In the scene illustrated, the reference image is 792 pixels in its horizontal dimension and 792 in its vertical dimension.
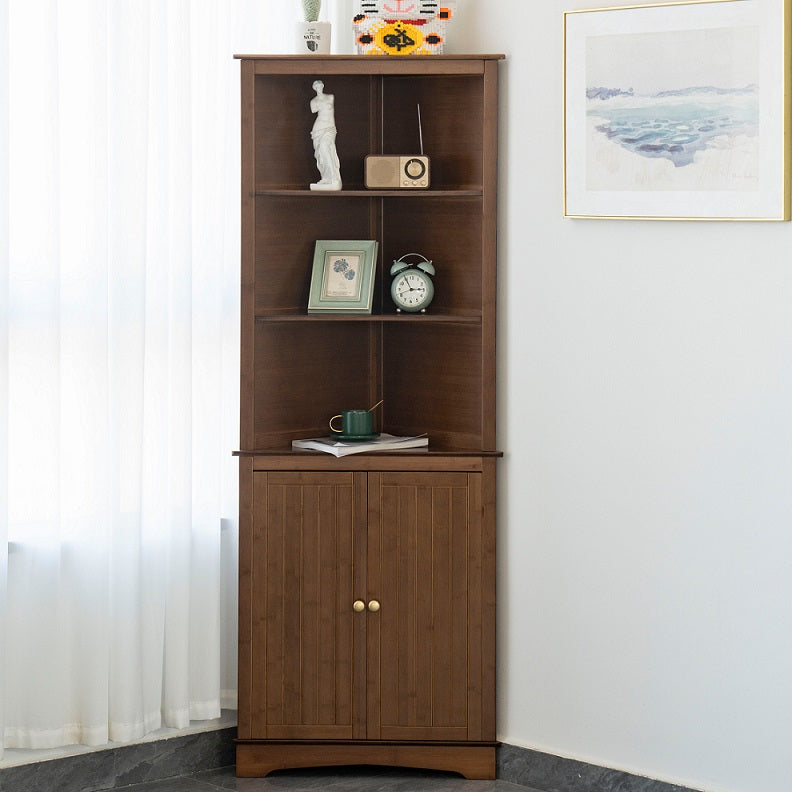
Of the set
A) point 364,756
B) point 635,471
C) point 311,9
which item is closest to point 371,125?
point 311,9

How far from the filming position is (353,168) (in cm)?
319

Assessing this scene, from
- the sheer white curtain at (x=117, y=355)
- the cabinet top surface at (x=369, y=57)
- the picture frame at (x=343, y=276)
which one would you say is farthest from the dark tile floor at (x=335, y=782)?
the cabinet top surface at (x=369, y=57)

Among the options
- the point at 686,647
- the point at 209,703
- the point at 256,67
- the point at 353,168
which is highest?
the point at 256,67

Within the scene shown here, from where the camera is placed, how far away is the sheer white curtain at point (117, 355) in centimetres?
279

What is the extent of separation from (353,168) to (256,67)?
385 mm

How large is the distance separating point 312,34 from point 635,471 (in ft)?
4.45

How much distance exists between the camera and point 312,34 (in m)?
2.98

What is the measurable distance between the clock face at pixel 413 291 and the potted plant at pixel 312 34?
61 cm

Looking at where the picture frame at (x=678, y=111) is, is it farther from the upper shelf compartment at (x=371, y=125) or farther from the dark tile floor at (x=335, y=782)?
the dark tile floor at (x=335, y=782)

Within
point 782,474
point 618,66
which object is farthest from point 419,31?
point 782,474

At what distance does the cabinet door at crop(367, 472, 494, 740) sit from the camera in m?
3.02

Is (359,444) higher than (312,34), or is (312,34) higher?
(312,34)

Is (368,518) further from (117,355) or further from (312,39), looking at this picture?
(312,39)

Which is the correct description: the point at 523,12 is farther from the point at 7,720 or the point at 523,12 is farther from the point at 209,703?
the point at 7,720
